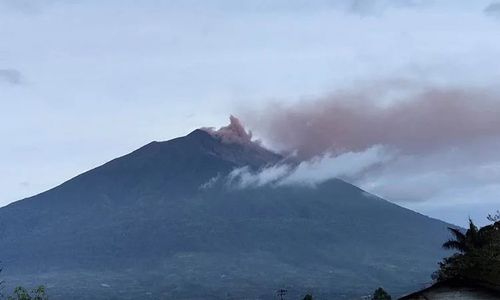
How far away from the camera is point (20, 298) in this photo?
5531cm

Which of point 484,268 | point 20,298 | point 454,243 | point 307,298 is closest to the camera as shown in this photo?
point 484,268

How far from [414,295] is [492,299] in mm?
2864

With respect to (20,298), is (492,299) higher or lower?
lower

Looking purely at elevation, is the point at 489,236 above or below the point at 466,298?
above

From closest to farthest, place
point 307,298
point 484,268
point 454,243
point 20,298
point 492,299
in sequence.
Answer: point 492,299 → point 484,268 → point 20,298 → point 454,243 → point 307,298

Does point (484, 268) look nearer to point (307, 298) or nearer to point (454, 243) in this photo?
point (454, 243)

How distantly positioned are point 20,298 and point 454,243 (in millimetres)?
32741

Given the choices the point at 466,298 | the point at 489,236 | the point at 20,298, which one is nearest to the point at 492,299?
the point at 466,298

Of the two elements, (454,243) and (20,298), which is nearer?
(20,298)

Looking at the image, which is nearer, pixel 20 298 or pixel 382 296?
pixel 20 298

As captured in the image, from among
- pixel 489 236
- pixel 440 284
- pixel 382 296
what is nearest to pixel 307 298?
pixel 382 296

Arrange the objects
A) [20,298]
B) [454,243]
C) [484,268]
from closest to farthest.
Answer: [484,268]
[20,298]
[454,243]

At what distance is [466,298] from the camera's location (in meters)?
31.2

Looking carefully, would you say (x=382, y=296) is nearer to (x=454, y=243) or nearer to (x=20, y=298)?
(x=454, y=243)
